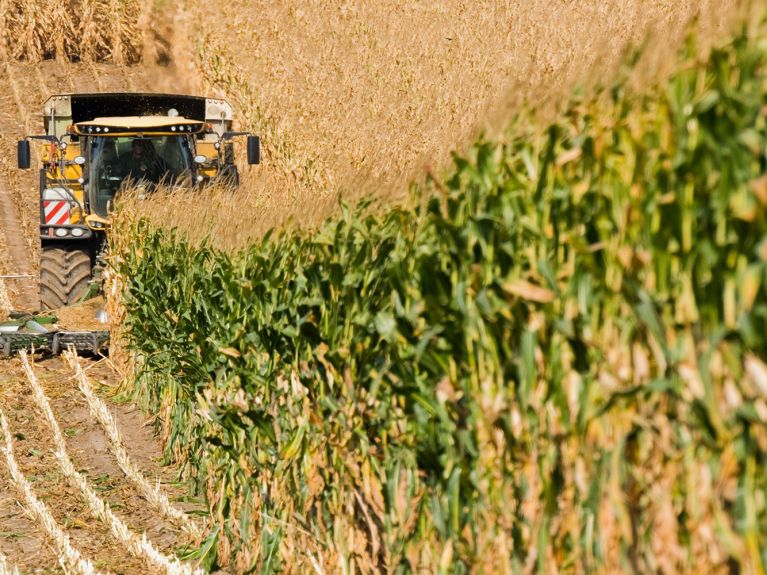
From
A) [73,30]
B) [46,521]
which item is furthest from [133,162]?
[73,30]

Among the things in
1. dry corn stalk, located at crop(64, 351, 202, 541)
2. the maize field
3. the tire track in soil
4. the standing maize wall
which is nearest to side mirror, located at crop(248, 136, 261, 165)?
the tire track in soil

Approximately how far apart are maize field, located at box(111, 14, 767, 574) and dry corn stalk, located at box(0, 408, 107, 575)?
1.07 metres

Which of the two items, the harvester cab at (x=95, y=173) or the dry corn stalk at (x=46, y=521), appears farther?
the harvester cab at (x=95, y=173)

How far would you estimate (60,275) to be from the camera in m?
13.4

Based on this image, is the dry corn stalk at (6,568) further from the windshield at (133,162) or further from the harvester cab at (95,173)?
the windshield at (133,162)

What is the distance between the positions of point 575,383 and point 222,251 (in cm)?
351

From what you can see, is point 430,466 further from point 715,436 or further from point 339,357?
point 715,436

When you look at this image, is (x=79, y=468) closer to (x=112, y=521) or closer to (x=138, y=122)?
(x=112, y=521)

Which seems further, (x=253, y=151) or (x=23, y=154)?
(x=23, y=154)

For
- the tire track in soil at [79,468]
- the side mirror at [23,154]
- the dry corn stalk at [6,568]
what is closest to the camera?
the dry corn stalk at [6,568]

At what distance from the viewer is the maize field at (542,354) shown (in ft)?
8.13

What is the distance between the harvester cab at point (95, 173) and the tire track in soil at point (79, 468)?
2068mm

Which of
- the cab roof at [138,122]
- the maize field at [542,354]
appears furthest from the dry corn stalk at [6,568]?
the cab roof at [138,122]

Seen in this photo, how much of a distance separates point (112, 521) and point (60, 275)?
735 centimetres
